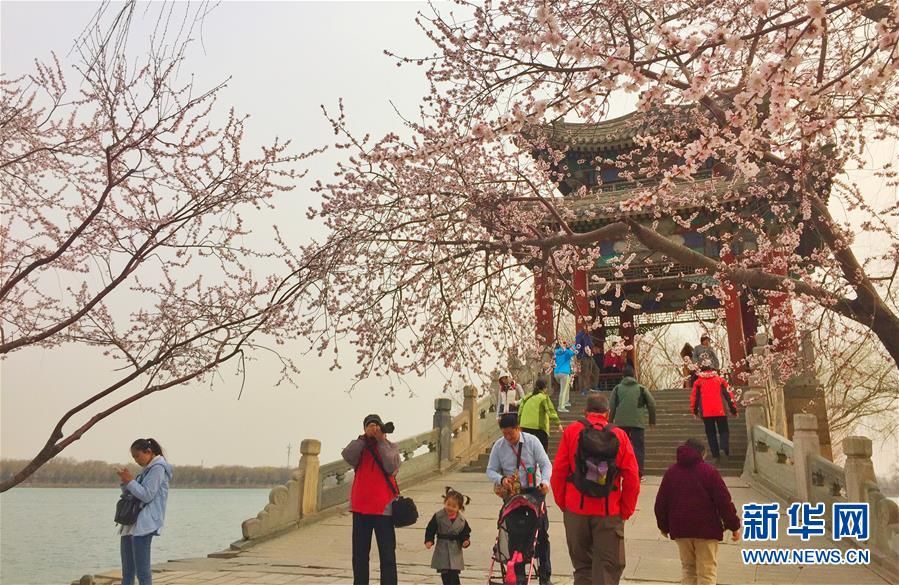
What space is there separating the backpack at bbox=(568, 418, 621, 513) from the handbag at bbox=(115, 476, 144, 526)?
11.9 feet

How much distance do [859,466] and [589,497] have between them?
15.7 ft

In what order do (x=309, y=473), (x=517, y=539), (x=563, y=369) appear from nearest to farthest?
(x=517, y=539) → (x=309, y=473) → (x=563, y=369)

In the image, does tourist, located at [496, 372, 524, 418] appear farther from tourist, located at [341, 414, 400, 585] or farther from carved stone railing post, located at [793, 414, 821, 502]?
tourist, located at [341, 414, 400, 585]

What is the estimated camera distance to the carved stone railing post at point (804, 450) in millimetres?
8705

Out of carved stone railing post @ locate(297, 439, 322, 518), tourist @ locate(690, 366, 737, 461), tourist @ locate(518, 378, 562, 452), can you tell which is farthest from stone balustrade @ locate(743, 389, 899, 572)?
carved stone railing post @ locate(297, 439, 322, 518)

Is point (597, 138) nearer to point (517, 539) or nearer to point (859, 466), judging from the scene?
Result: point (859, 466)

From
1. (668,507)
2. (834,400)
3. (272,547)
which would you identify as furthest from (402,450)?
(834,400)

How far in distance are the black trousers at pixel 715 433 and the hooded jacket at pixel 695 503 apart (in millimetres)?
6511

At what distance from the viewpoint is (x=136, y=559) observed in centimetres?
520

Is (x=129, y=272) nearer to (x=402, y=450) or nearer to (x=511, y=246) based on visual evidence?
(x=511, y=246)

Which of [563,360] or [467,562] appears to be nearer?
[467,562]

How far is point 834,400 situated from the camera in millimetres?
25500

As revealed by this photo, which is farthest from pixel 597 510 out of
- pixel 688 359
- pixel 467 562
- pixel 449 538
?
pixel 688 359

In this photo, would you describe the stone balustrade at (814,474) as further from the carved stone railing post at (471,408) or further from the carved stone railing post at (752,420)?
the carved stone railing post at (471,408)
